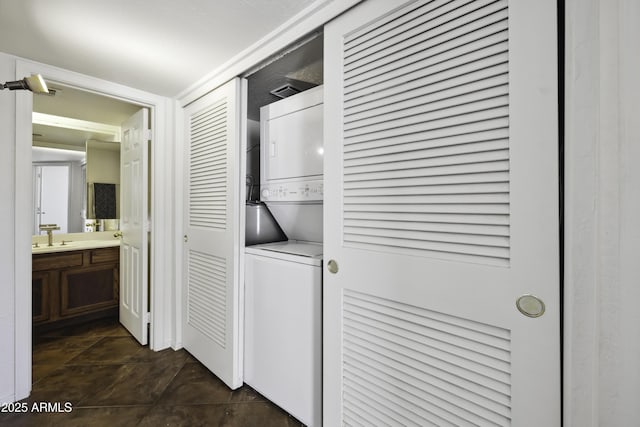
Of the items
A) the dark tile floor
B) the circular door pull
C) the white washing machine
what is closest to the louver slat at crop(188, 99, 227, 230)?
the white washing machine

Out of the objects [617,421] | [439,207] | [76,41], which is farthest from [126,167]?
[617,421]

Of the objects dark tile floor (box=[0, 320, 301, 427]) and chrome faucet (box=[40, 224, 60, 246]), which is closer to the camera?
dark tile floor (box=[0, 320, 301, 427])

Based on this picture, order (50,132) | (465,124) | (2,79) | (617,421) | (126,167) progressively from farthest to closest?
(50,132) < (126,167) < (2,79) < (465,124) < (617,421)

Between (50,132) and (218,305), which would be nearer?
(218,305)

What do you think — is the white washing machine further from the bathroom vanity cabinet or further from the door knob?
the bathroom vanity cabinet

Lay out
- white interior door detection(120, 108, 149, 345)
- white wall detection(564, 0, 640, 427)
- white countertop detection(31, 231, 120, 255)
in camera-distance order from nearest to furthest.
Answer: white wall detection(564, 0, 640, 427) < white interior door detection(120, 108, 149, 345) < white countertop detection(31, 231, 120, 255)

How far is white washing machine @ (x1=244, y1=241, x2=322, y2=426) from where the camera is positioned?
1550 mm

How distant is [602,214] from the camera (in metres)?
0.74

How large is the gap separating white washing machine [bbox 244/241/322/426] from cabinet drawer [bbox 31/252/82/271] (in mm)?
2203

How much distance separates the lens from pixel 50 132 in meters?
3.15

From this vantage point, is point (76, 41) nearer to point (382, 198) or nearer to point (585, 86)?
point (382, 198)

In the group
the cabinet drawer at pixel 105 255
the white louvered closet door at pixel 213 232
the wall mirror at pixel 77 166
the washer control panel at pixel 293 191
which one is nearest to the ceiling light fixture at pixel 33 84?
the white louvered closet door at pixel 213 232

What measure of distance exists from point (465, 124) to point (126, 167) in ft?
9.77

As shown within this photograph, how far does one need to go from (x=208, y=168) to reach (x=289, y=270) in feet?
3.40
